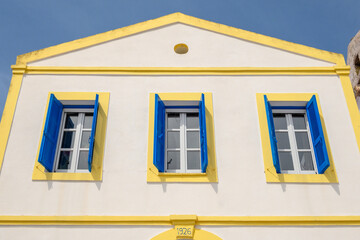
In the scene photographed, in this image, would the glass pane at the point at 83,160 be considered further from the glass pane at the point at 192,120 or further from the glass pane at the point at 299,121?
the glass pane at the point at 299,121

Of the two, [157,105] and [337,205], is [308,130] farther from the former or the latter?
[157,105]

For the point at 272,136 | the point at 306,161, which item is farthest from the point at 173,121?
the point at 306,161

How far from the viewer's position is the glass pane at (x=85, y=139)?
7.06 meters

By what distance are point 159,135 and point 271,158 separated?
2.16 metres

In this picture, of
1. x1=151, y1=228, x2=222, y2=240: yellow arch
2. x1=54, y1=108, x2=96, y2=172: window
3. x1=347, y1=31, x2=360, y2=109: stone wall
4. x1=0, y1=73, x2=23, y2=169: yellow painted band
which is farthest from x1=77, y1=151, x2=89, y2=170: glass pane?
x1=347, y1=31, x2=360, y2=109: stone wall

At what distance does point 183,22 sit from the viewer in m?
8.48

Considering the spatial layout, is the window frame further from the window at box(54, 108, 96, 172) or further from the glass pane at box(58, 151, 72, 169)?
the glass pane at box(58, 151, 72, 169)

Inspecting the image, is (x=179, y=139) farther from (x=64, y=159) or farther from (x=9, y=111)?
(x=9, y=111)

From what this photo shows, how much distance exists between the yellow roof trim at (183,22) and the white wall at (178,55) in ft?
0.32

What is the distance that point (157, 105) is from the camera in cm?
702

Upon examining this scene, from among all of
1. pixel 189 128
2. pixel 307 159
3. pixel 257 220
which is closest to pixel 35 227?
pixel 189 128

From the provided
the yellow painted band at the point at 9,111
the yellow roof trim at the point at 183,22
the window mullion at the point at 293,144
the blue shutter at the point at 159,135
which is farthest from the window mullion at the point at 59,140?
the window mullion at the point at 293,144

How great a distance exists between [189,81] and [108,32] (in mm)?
2319

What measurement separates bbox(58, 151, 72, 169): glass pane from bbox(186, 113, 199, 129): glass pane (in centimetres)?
244
